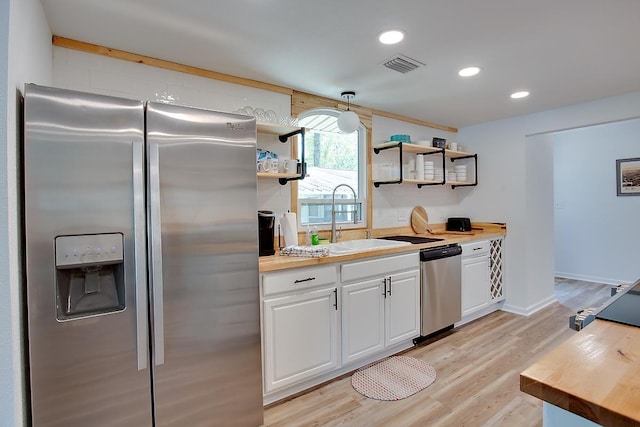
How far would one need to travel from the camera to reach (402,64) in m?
2.33

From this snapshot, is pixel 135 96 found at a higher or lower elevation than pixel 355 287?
higher

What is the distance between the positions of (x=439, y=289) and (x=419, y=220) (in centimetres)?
104

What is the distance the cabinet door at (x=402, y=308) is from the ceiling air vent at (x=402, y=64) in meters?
1.60

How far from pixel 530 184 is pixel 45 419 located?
4.48 metres

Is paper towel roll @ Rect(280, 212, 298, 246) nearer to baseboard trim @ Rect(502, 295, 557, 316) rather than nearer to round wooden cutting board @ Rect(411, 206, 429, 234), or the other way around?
round wooden cutting board @ Rect(411, 206, 429, 234)

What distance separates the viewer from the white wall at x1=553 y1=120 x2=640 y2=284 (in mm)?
4605

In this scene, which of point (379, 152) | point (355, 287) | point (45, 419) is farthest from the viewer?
point (379, 152)

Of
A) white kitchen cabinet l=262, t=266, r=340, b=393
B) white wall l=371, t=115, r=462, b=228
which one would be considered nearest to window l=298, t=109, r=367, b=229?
white wall l=371, t=115, r=462, b=228

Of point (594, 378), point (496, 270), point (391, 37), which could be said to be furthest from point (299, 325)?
point (496, 270)

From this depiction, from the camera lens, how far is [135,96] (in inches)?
85.0

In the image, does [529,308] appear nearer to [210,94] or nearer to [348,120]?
[348,120]

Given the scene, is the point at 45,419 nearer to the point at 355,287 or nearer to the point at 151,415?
the point at 151,415

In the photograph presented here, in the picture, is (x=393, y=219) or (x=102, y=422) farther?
(x=393, y=219)

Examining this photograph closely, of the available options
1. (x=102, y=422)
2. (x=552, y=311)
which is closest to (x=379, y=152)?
(x=552, y=311)
